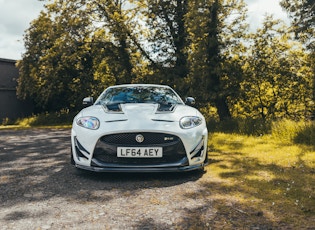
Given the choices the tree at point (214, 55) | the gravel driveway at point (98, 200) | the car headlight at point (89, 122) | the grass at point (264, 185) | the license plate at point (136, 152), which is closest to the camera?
the gravel driveway at point (98, 200)

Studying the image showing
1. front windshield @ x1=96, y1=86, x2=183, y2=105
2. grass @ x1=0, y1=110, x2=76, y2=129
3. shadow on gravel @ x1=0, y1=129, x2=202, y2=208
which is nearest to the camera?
shadow on gravel @ x1=0, y1=129, x2=202, y2=208

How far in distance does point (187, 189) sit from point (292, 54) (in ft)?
45.8

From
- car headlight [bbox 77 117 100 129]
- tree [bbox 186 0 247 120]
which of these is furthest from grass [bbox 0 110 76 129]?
car headlight [bbox 77 117 100 129]

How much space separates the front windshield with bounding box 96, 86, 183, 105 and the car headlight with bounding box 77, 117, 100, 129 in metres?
0.86

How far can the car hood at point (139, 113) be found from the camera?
465 centimetres

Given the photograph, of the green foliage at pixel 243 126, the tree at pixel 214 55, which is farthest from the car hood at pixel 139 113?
the tree at pixel 214 55

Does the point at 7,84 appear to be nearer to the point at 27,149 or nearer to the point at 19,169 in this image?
the point at 27,149

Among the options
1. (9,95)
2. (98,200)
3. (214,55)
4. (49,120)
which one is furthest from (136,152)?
(9,95)

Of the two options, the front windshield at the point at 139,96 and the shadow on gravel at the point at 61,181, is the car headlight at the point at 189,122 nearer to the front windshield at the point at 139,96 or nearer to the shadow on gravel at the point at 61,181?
the shadow on gravel at the point at 61,181

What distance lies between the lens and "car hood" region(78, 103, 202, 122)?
15.3ft

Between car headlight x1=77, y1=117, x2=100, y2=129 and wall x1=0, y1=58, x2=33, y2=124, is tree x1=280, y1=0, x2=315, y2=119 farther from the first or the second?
wall x1=0, y1=58, x2=33, y2=124

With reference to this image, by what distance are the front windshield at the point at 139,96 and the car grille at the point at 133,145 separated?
1216 millimetres

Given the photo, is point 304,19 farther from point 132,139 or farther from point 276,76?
point 132,139

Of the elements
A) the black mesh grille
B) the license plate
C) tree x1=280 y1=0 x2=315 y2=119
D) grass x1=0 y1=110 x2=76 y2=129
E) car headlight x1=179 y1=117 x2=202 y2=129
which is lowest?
grass x1=0 y1=110 x2=76 y2=129
